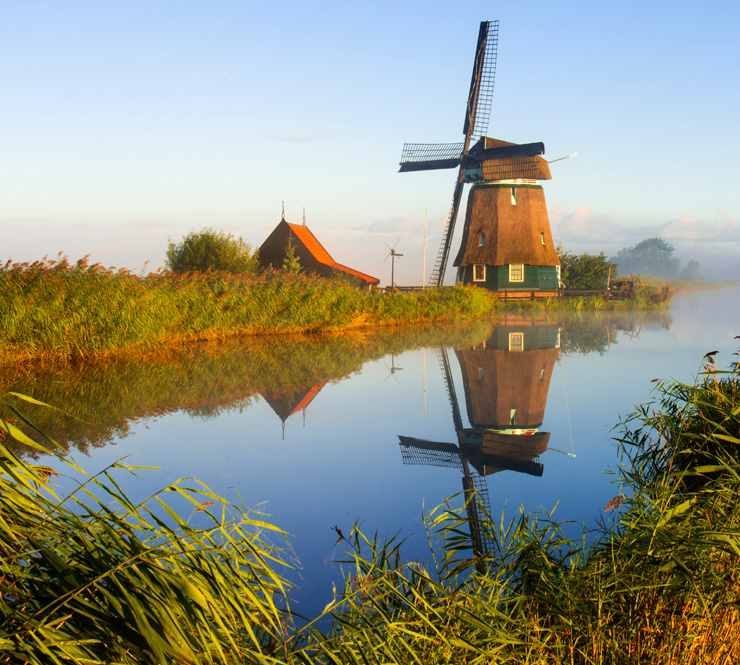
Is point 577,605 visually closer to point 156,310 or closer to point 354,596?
point 354,596

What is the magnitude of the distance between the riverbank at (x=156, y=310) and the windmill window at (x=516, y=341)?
4978 millimetres

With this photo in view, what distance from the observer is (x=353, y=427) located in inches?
282

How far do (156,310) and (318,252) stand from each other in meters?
18.4

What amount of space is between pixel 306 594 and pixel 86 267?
38.9 ft

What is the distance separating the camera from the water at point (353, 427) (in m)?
4.48

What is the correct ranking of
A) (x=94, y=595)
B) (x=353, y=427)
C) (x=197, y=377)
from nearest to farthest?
(x=94, y=595) → (x=353, y=427) → (x=197, y=377)

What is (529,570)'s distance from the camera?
272cm

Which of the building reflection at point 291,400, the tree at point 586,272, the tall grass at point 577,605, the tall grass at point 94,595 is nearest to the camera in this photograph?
the tall grass at point 94,595

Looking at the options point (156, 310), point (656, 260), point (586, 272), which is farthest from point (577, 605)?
point (656, 260)

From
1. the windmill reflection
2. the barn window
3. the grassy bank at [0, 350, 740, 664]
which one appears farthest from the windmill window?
the barn window

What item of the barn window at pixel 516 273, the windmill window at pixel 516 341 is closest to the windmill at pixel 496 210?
the barn window at pixel 516 273

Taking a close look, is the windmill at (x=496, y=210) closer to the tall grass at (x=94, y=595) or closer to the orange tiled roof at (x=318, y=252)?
the orange tiled roof at (x=318, y=252)

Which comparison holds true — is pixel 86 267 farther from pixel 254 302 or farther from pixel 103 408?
pixel 103 408

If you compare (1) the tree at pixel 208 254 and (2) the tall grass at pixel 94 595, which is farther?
(1) the tree at pixel 208 254
